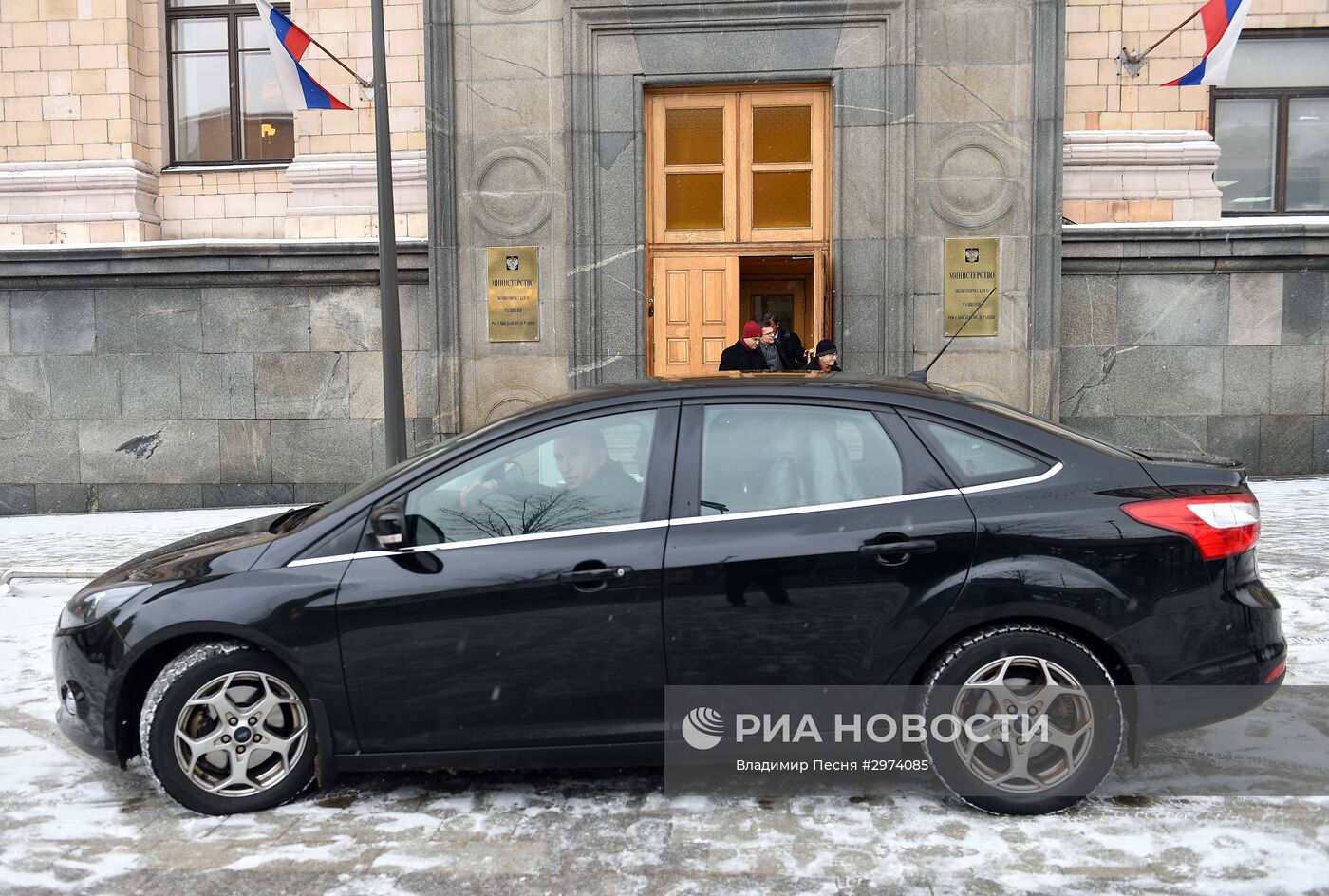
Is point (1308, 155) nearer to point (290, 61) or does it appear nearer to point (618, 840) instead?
point (290, 61)

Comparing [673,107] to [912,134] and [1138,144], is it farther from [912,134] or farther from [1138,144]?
[1138,144]

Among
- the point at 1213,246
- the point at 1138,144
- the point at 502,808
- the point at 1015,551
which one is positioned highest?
the point at 1138,144

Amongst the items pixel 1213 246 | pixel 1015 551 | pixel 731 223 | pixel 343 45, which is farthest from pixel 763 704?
pixel 343 45

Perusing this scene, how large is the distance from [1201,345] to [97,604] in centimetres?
1077

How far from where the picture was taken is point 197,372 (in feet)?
40.4

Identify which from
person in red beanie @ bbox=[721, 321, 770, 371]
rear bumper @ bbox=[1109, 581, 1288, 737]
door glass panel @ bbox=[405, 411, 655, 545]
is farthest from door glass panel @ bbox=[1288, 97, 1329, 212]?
door glass panel @ bbox=[405, 411, 655, 545]

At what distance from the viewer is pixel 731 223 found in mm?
11938

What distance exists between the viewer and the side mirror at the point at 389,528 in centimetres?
403

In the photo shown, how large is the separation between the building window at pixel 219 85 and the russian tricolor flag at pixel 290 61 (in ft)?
8.09

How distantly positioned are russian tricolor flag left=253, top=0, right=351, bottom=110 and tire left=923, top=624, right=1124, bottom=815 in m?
9.10

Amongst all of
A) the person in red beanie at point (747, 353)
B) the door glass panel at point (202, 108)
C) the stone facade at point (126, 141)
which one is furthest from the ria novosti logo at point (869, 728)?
the door glass panel at point (202, 108)

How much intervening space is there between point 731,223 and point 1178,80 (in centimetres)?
440

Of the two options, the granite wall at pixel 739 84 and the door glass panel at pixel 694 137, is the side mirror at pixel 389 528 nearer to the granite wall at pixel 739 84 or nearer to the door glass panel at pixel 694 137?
the granite wall at pixel 739 84

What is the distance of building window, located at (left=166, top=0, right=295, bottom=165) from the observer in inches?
520
